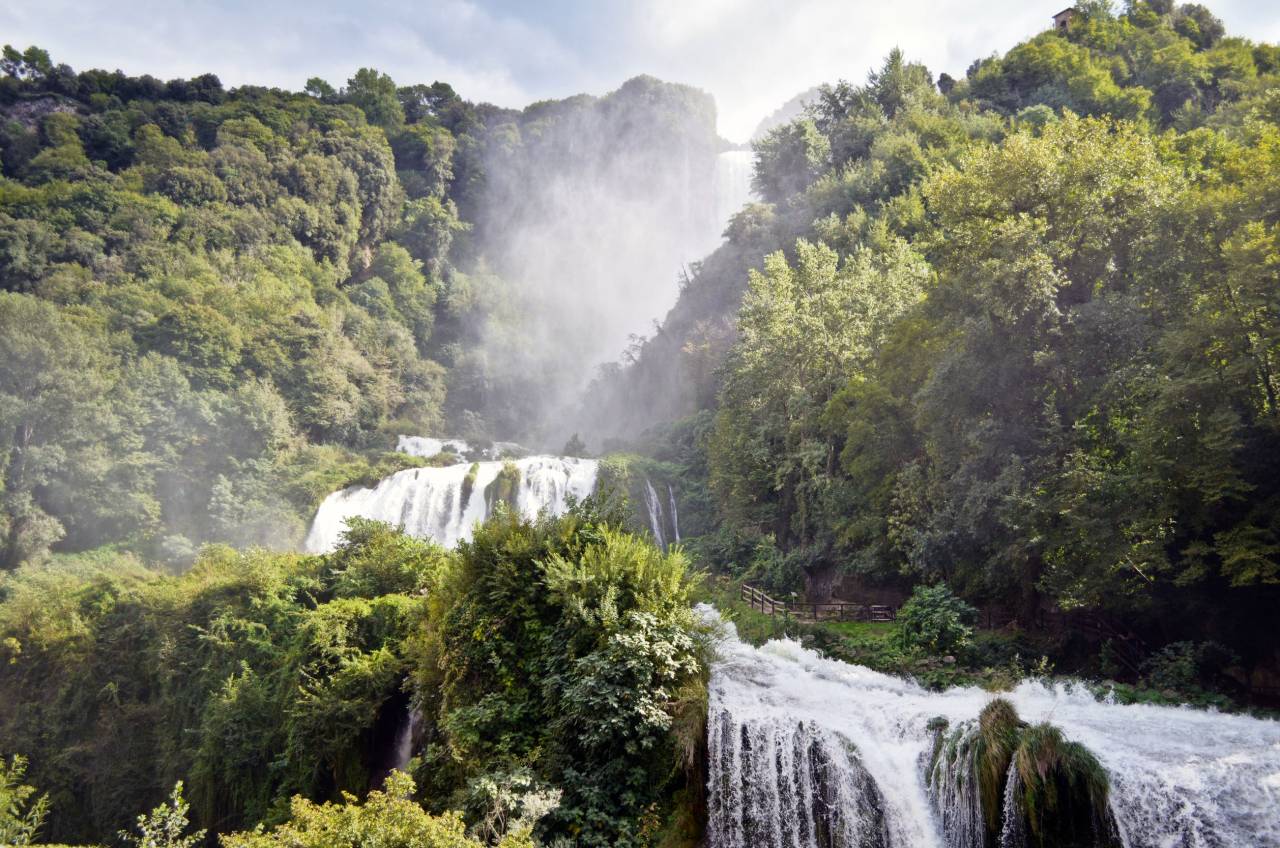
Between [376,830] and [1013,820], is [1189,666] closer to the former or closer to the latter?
[1013,820]

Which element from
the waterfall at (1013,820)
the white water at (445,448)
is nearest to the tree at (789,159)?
the white water at (445,448)

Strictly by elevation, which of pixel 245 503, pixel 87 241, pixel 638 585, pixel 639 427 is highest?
pixel 87 241

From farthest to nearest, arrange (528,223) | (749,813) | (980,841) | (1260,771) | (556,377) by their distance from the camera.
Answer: (528,223) → (556,377) → (749,813) → (980,841) → (1260,771)

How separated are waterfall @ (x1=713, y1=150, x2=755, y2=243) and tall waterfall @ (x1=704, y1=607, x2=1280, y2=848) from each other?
75.5 metres

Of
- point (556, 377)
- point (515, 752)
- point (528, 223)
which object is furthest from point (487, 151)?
point (515, 752)

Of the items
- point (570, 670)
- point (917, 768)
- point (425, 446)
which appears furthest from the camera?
point (425, 446)

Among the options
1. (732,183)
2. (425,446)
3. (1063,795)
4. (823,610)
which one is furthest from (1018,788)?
(732,183)

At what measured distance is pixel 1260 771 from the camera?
9.15m

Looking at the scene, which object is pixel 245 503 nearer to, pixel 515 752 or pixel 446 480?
pixel 446 480

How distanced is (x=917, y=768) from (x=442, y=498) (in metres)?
32.3

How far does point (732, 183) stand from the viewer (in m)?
86.2

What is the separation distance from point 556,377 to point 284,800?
205ft

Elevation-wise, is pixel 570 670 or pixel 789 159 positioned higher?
Answer: pixel 789 159

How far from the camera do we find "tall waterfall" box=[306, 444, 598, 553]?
39156 mm
